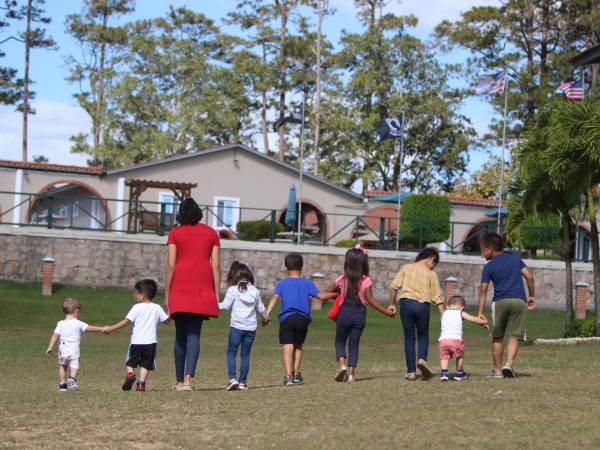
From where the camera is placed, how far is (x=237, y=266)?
10430mm

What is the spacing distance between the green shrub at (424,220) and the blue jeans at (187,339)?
76.7 ft

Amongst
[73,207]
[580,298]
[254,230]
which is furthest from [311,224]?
[580,298]

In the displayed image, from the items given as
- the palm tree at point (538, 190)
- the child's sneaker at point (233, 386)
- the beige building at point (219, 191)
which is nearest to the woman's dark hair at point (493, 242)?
the child's sneaker at point (233, 386)

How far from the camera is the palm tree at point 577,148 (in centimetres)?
1816

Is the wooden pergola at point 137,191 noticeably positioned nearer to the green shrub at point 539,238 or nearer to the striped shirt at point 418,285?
the green shrub at point 539,238

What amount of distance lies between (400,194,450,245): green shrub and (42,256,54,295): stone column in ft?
35.7

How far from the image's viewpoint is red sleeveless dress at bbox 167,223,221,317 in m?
9.55

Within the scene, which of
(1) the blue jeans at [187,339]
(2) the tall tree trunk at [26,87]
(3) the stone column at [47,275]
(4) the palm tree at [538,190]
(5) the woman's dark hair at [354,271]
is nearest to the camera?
(1) the blue jeans at [187,339]

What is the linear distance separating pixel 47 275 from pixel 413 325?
61.0 feet

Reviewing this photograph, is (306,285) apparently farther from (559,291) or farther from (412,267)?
(559,291)

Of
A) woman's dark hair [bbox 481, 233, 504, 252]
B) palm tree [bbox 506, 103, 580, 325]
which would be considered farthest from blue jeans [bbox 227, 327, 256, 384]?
palm tree [bbox 506, 103, 580, 325]

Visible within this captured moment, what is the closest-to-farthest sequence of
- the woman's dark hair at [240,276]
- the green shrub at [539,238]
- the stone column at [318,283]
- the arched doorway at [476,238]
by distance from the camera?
the woman's dark hair at [240,276], the stone column at [318,283], the green shrub at [539,238], the arched doorway at [476,238]

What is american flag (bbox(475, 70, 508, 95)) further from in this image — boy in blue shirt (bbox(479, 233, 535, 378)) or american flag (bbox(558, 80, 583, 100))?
boy in blue shirt (bbox(479, 233, 535, 378))

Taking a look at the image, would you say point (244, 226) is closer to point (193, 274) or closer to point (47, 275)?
point (47, 275)
